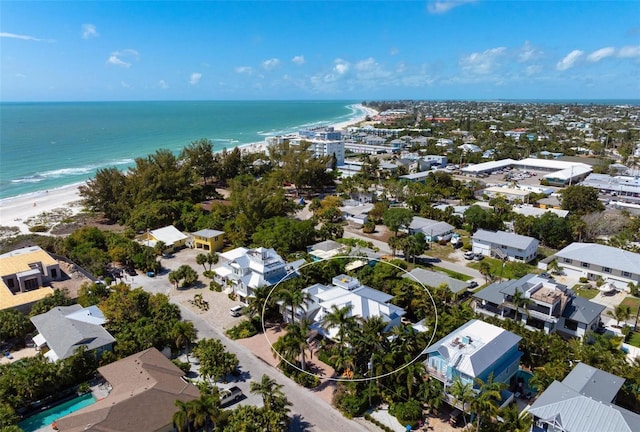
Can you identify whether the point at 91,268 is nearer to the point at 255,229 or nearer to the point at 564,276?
the point at 255,229

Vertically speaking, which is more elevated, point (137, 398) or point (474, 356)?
point (474, 356)

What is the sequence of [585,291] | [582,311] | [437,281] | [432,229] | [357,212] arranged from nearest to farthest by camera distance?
[582,311]
[437,281]
[585,291]
[432,229]
[357,212]

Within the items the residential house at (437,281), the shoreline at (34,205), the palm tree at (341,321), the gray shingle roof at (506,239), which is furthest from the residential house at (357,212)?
the shoreline at (34,205)

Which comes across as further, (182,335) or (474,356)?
(182,335)

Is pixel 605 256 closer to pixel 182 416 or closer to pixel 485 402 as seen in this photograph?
pixel 485 402

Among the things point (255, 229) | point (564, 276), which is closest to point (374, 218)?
point (255, 229)

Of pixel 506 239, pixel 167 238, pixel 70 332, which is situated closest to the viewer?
pixel 70 332

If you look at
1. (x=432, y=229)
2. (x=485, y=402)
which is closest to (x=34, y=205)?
(x=432, y=229)

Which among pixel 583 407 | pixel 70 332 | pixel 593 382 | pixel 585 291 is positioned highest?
pixel 70 332

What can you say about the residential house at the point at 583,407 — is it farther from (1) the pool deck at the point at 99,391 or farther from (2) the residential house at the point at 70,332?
(2) the residential house at the point at 70,332
